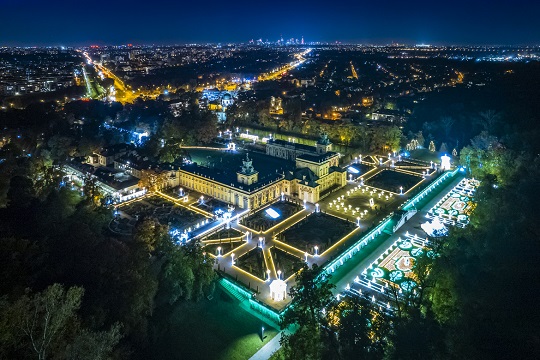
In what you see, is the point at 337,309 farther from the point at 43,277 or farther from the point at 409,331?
the point at 43,277

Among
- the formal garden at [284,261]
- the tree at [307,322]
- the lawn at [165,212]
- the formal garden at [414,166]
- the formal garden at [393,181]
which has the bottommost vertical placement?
the formal garden at [414,166]


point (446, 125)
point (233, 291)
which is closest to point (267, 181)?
point (233, 291)

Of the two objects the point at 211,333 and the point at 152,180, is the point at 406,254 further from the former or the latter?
the point at 152,180

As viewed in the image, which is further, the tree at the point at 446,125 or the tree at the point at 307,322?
the tree at the point at 446,125

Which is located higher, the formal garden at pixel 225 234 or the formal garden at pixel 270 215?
the formal garden at pixel 225 234

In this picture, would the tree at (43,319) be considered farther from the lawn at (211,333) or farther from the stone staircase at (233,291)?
the stone staircase at (233,291)

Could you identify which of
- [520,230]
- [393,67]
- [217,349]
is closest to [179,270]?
[217,349]

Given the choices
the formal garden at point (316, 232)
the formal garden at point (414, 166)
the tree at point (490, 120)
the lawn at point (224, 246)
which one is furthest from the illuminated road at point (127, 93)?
the tree at point (490, 120)
